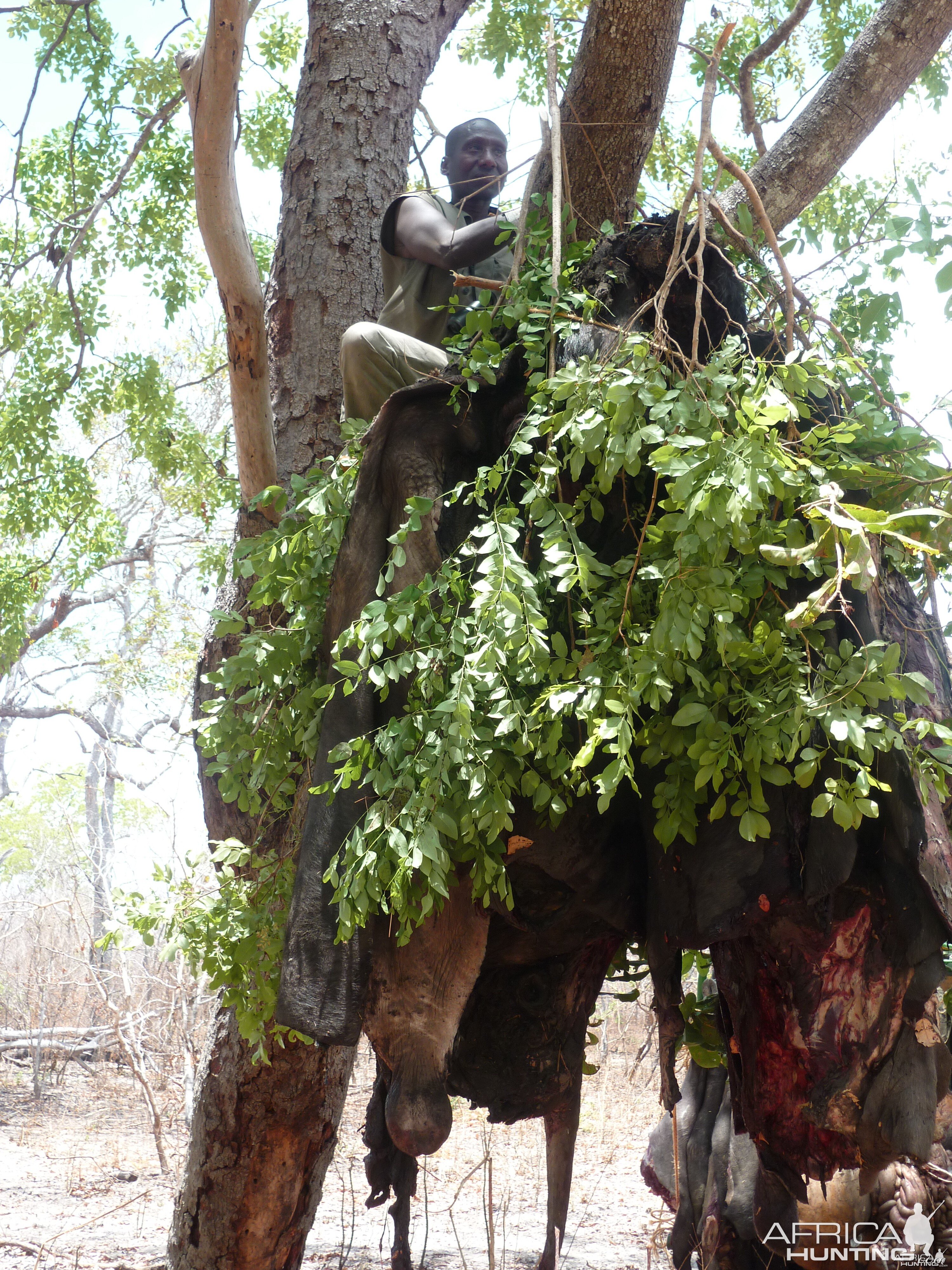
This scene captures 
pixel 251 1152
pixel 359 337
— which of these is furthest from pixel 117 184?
pixel 251 1152

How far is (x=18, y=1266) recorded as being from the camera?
18.4ft

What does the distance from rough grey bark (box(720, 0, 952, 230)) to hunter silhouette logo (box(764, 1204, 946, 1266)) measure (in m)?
3.55

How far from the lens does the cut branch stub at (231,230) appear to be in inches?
113

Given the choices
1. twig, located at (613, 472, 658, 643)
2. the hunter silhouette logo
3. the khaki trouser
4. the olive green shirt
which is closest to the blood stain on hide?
twig, located at (613, 472, 658, 643)

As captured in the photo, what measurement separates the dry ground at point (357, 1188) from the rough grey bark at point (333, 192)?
3130 mm

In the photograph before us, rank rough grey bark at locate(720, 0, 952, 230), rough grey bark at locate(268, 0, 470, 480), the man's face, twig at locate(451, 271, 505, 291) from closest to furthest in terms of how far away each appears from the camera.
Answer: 1. twig at locate(451, 271, 505, 291)
2. the man's face
3. rough grey bark at locate(720, 0, 952, 230)
4. rough grey bark at locate(268, 0, 470, 480)

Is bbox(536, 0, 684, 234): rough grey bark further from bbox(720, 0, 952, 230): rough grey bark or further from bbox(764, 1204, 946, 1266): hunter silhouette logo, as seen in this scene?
bbox(764, 1204, 946, 1266): hunter silhouette logo

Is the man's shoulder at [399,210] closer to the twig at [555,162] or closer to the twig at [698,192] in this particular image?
the twig at [555,162]

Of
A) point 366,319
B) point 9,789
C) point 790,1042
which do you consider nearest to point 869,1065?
point 790,1042

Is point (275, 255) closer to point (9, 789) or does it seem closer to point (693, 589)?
point (693, 589)

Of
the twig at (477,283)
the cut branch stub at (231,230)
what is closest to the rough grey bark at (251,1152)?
the cut branch stub at (231,230)

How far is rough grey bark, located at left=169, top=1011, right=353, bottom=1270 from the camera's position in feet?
11.2

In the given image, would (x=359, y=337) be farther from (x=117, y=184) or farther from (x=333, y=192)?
(x=117, y=184)

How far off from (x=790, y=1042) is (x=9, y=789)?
67.2ft
